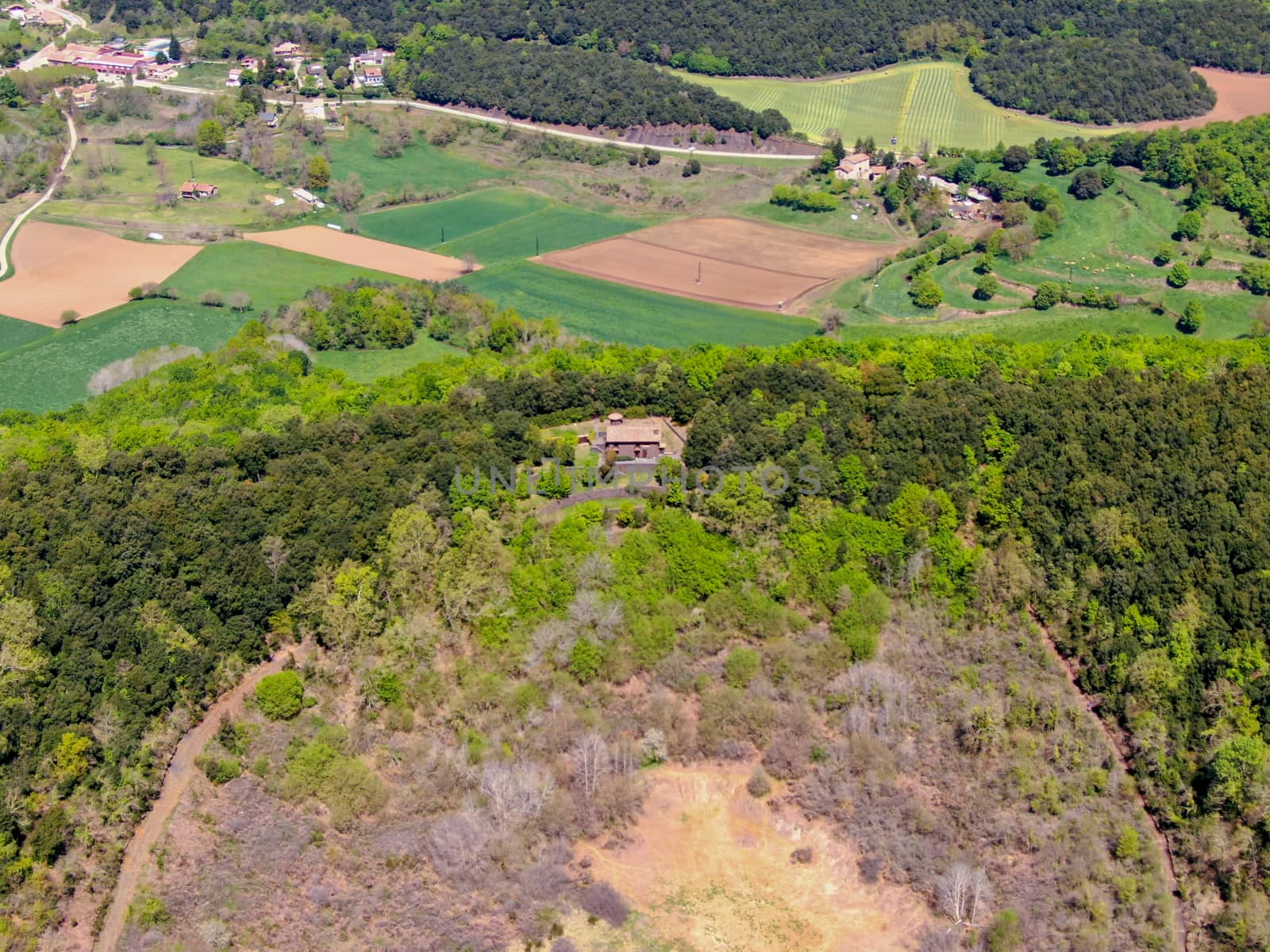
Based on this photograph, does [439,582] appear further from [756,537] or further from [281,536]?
[756,537]

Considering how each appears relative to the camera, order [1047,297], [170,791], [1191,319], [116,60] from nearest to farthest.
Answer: [170,791] < [1191,319] < [1047,297] < [116,60]

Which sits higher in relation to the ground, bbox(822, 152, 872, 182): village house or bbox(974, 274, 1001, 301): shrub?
bbox(822, 152, 872, 182): village house

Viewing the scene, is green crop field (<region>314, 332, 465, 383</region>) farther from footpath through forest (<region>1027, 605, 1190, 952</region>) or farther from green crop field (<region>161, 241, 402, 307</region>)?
footpath through forest (<region>1027, 605, 1190, 952</region>)

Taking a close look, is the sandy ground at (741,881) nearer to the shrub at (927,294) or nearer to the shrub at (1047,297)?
the shrub at (927,294)

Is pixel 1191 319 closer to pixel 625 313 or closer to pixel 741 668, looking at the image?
pixel 625 313

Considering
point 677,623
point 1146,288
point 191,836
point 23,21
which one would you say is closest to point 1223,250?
point 1146,288

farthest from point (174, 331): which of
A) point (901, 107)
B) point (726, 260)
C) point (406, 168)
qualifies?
point (901, 107)

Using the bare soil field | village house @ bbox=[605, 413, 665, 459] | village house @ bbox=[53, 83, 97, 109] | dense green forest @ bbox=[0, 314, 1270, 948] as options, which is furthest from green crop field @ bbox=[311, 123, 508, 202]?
village house @ bbox=[605, 413, 665, 459]
